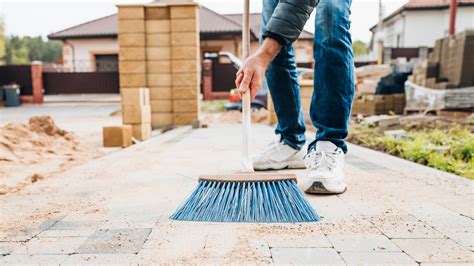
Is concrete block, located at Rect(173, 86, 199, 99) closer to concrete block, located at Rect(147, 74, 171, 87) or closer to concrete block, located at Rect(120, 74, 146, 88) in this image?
concrete block, located at Rect(147, 74, 171, 87)

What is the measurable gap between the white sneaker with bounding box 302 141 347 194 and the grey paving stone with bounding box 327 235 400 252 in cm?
51

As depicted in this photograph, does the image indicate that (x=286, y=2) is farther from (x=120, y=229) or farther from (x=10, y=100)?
(x=10, y=100)

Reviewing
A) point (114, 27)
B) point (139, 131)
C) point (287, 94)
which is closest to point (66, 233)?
point (287, 94)

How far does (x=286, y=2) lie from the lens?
155cm

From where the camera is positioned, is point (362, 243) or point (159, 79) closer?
point (362, 243)

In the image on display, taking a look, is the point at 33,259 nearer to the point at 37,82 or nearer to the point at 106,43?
the point at 37,82

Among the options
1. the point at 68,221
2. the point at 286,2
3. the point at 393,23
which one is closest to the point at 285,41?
the point at 286,2

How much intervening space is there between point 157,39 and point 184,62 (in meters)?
0.54

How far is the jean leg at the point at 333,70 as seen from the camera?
176 cm

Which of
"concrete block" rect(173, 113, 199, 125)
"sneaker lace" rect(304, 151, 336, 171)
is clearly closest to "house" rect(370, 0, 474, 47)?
"concrete block" rect(173, 113, 199, 125)

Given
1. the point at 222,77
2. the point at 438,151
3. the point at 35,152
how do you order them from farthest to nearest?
the point at 222,77, the point at 35,152, the point at 438,151

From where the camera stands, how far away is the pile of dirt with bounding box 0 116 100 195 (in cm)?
259

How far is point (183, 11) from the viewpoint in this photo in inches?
235

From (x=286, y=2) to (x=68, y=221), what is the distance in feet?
3.79
